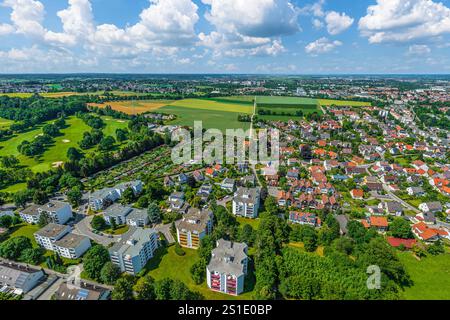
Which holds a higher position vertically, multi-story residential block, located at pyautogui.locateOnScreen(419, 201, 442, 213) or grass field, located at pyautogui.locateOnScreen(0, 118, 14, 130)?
grass field, located at pyautogui.locateOnScreen(0, 118, 14, 130)

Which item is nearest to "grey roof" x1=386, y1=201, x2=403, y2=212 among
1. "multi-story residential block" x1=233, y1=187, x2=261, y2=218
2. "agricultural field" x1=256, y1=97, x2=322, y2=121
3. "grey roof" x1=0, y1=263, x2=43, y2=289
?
"multi-story residential block" x1=233, y1=187, x2=261, y2=218

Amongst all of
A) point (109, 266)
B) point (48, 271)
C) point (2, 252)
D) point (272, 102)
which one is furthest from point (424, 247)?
point (272, 102)

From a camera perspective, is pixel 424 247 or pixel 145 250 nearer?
pixel 145 250

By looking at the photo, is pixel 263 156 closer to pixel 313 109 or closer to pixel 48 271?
pixel 48 271

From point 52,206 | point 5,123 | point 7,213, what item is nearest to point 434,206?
point 52,206

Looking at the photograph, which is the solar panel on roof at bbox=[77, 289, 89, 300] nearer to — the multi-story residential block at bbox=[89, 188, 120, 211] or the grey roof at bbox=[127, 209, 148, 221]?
the grey roof at bbox=[127, 209, 148, 221]

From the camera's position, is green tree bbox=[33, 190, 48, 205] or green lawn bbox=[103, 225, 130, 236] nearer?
green lawn bbox=[103, 225, 130, 236]

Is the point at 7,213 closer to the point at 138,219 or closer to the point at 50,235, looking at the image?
the point at 50,235
